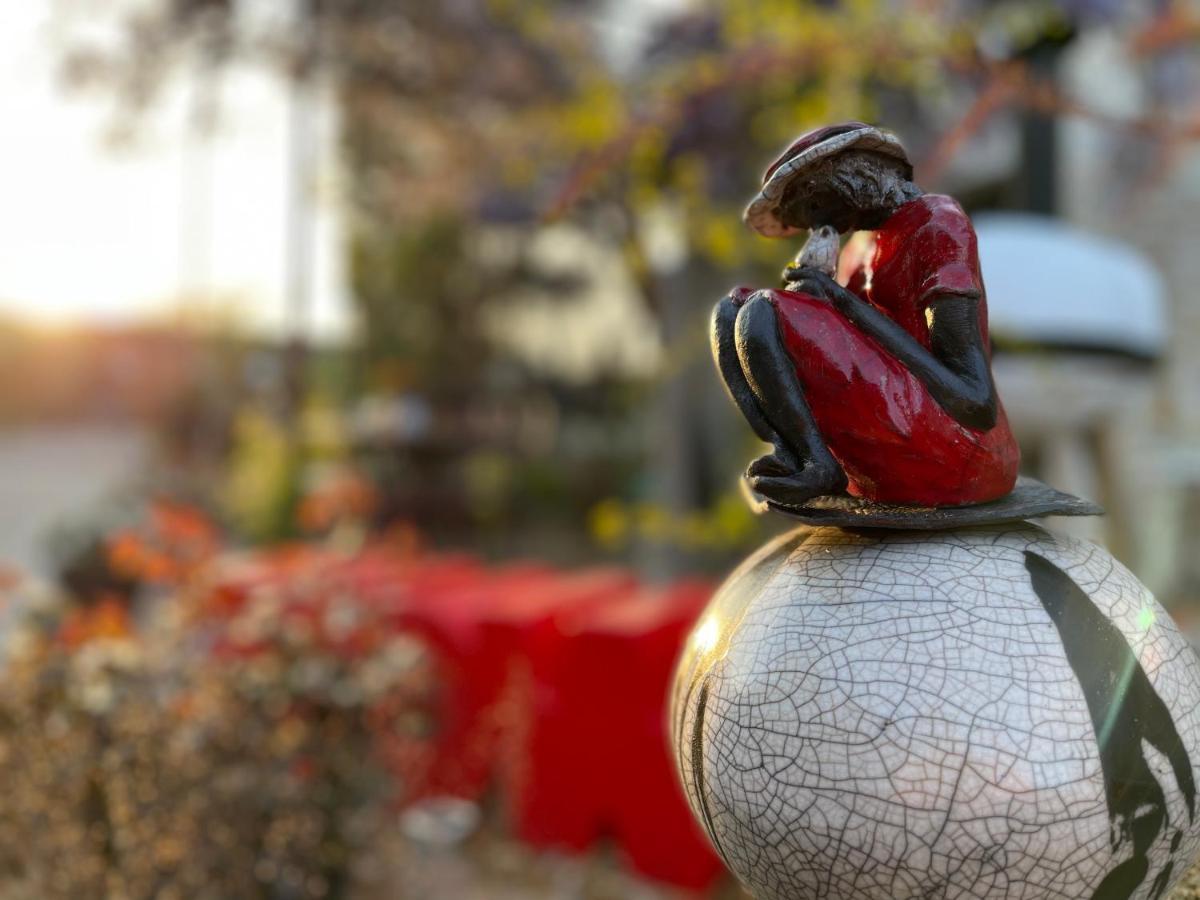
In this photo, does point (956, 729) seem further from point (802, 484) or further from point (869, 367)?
point (869, 367)

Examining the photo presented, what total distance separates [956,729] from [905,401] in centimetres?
38

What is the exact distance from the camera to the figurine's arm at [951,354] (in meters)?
1.28

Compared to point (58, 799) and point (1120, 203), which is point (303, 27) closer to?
point (1120, 203)

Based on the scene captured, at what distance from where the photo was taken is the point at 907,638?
3.83ft

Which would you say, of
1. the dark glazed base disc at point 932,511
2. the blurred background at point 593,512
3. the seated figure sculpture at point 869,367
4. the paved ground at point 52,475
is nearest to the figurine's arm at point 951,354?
the seated figure sculpture at point 869,367

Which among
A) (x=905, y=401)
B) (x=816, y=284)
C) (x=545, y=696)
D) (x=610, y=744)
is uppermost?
(x=816, y=284)

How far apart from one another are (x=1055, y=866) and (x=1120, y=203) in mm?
6346

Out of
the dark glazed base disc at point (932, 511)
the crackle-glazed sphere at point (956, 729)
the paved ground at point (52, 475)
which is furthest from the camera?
the paved ground at point (52, 475)

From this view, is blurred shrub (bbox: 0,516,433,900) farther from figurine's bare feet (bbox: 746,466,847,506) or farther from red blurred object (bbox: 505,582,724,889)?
figurine's bare feet (bbox: 746,466,847,506)

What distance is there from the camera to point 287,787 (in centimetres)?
327

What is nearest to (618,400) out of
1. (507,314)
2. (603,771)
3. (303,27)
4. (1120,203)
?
(507,314)

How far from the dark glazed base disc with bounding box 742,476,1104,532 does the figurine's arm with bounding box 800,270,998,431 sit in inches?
4.2

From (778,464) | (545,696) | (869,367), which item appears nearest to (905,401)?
(869,367)

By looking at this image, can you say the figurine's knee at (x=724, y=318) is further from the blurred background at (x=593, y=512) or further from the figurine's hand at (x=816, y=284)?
the blurred background at (x=593, y=512)
